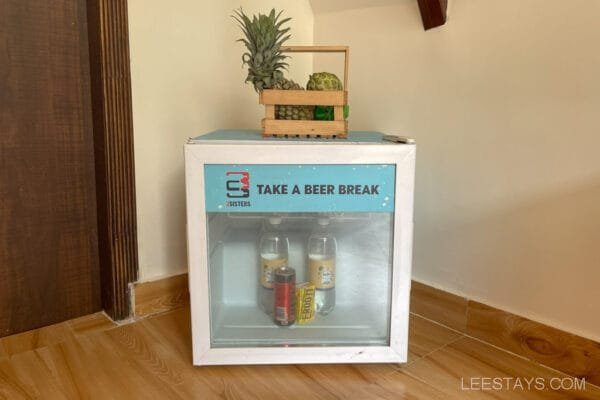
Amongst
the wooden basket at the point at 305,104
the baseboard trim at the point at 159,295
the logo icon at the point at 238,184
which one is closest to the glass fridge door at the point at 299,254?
the logo icon at the point at 238,184

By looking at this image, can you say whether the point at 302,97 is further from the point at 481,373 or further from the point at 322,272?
the point at 481,373

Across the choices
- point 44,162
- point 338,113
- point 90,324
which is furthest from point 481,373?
point 44,162

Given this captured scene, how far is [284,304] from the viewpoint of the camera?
3.59 feet

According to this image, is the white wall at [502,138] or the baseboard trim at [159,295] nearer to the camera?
the white wall at [502,138]

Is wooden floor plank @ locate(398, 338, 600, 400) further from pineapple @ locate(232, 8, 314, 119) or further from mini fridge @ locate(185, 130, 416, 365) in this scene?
pineapple @ locate(232, 8, 314, 119)

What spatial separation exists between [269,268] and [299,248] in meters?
0.09

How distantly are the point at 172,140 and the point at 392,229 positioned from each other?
0.63 meters

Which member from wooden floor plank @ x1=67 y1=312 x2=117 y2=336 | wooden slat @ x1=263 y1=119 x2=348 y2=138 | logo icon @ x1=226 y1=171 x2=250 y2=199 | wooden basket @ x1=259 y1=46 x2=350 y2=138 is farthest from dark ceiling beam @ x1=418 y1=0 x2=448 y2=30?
wooden floor plank @ x1=67 y1=312 x2=117 y2=336

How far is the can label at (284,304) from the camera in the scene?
1.09 metres

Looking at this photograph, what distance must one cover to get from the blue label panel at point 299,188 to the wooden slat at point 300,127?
10 centimetres

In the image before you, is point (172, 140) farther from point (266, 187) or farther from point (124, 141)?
point (266, 187)

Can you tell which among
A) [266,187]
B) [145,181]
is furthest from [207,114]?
[266,187]

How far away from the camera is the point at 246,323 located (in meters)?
1.11

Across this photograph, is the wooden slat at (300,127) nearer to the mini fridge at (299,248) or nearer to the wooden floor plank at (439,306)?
the mini fridge at (299,248)
